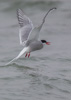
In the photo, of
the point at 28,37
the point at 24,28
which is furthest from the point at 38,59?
the point at 28,37

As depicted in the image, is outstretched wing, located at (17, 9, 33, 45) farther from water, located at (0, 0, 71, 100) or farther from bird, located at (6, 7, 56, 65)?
water, located at (0, 0, 71, 100)

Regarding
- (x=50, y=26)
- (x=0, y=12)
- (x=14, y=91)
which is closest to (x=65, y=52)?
(x=50, y=26)

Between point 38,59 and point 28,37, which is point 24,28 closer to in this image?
point 28,37

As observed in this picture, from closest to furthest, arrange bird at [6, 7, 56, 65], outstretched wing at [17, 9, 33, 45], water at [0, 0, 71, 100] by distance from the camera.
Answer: water at [0, 0, 71, 100] < bird at [6, 7, 56, 65] < outstretched wing at [17, 9, 33, 45]

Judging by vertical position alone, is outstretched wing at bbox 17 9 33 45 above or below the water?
above

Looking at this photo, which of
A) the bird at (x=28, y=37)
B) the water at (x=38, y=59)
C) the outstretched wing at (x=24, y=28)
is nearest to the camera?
the water at (x=38, y=59)

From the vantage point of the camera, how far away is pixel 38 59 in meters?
10.7

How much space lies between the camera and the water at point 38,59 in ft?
26.5

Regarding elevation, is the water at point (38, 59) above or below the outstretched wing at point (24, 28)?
below

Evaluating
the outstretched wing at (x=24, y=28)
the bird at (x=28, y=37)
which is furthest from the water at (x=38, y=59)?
the outstretched wing at (x=24, y=28)

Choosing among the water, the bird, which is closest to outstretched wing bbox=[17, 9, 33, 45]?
the bird

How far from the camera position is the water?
318 inches

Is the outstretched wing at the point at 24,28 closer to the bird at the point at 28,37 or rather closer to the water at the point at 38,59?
the bird at the point at 28,37

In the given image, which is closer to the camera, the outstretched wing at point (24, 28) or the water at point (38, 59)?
the water at point (38, 59)
